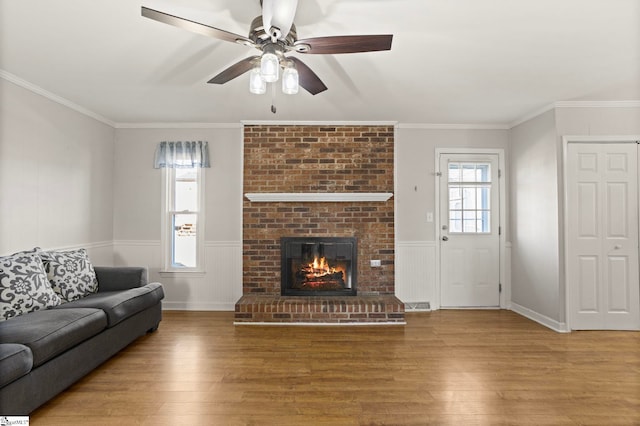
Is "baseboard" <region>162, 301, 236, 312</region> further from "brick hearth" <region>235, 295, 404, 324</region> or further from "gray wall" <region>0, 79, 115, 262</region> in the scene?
"gray wall" <region>0, 79, 115, 262</region>

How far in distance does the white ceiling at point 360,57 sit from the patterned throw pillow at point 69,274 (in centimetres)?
169

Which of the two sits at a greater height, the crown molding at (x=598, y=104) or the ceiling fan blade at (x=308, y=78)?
the crown molding at (x=598, y=104)

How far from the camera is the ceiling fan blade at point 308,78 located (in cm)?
237

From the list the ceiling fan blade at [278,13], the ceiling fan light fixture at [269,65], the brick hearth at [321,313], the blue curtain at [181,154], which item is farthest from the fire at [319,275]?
the ceiling fan blade at [278,13]

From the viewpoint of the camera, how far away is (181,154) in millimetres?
4871

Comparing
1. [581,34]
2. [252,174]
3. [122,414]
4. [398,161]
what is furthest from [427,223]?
[122,414]

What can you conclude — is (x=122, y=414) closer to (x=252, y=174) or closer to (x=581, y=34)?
(x=252, y=174)

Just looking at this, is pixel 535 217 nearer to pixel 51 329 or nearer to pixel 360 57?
pixel 360 57

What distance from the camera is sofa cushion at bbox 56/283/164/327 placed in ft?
10.0

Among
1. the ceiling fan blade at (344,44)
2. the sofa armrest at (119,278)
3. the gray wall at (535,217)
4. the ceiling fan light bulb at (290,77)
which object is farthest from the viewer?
the gray wall at (535,217)

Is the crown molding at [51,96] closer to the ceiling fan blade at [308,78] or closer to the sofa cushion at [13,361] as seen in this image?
the sofa cushion at [13,361]

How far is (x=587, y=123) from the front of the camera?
13.1 ft

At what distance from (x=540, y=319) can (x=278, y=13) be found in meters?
4.39

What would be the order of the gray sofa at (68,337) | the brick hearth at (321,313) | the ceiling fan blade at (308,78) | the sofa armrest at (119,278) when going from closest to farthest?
the gray sofa at (68,337) < the ceiling fan blade at (308,78) < the sofa armrest at (119,278) < the brick hearth at (321,313)
